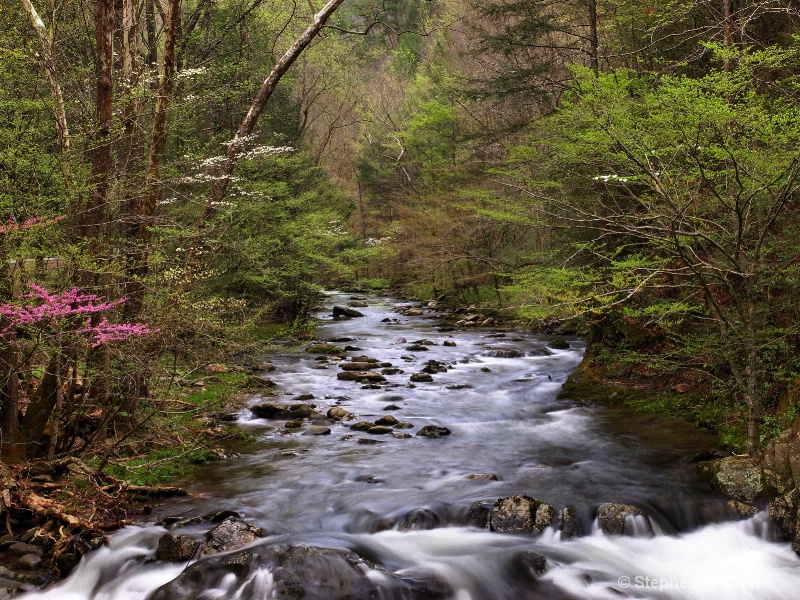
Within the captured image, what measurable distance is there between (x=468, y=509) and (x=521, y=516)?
2.22ft

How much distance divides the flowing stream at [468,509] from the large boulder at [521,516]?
123 millimetres

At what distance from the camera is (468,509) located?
292 inches

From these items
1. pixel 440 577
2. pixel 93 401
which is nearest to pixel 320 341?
pixel 93 401

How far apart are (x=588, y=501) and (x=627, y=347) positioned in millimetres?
5923

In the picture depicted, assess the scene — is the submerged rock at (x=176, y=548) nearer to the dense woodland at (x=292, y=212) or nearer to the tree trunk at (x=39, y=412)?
the dense woodland at (x=292, y=212)

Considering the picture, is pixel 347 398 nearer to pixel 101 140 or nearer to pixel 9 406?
pixel 9 406

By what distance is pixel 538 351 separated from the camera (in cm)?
1770

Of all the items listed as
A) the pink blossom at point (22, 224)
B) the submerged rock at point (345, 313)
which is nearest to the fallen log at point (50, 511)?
the pink blossom at point (22, 224)

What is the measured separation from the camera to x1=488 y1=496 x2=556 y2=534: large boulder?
→ 6.97 meters

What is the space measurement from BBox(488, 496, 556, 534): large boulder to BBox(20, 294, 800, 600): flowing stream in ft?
0.40

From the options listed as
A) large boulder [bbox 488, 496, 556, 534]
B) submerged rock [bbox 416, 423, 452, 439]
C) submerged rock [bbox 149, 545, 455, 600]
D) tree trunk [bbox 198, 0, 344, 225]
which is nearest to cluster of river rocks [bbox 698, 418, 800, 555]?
large boulder [bbox 488, 496, 556, 534]

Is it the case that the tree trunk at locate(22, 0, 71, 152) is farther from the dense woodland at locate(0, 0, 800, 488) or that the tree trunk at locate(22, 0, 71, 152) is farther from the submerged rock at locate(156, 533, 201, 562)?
the submerged rock at locate(156, 533, 201, 562)

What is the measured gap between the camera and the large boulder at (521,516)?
697 cm

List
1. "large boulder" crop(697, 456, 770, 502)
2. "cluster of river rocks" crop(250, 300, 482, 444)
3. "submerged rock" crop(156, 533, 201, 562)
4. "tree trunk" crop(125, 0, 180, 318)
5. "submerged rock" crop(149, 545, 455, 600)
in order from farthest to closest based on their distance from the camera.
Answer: "cluster of river rocks" crop(250, 300, 482, 444)
"tree trunk" crop(125, 0, 180, 318)
"large boulder" crop(697, 456, 770, 502)
"submerged rock" crop(156, 533, 201, 562)
"submerged rock" crop(149, 545, 455, 600)
